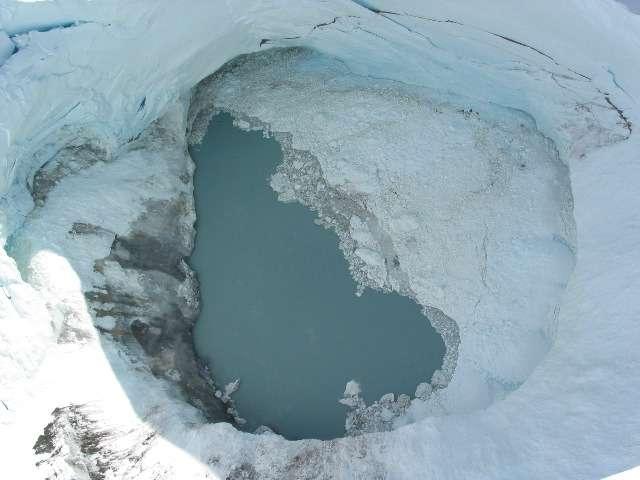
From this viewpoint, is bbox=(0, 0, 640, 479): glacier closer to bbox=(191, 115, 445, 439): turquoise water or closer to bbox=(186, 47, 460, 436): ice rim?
bbox=(186, 47, 460, 436): ice rim

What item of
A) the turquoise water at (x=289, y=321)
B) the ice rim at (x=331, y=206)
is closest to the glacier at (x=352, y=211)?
the ice rim at (x=331, y=206)

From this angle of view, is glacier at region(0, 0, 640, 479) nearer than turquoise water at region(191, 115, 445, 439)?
Yes

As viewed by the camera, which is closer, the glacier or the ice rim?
the glacier

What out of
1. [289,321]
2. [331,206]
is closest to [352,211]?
[331,206]

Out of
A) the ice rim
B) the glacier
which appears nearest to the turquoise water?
the ice rim

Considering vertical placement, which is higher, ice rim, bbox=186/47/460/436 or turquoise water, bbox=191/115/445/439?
ice rim, bbox=186/47/460/436

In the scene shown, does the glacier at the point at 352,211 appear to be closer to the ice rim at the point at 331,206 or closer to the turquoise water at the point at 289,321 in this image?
the ice rim at the point at 331,206
